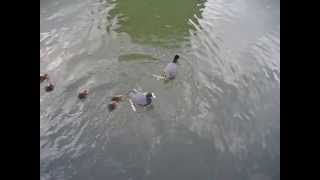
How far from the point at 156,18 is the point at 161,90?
4427 mm

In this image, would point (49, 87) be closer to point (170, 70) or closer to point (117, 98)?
point (117, 98)

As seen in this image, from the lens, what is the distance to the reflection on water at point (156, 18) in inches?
494

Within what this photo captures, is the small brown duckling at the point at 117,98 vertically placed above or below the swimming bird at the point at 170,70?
below

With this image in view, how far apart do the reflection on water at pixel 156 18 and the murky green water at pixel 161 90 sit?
37 mm

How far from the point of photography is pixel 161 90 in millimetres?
10227

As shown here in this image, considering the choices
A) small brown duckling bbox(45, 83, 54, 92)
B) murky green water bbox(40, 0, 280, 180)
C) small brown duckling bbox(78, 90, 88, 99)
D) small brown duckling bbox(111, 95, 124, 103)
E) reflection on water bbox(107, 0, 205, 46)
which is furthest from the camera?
reflection on water bbox(107, 0, 205, 46)

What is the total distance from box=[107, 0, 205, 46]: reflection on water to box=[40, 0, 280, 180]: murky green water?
0.12 feet

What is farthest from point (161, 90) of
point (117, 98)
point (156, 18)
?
point (156, 18)

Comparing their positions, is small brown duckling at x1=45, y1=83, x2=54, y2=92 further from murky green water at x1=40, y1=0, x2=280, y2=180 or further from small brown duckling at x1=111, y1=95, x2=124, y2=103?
small brown duckling at x1=111, y1=95, x2=124, y2=103

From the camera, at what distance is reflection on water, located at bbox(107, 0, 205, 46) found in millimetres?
12555

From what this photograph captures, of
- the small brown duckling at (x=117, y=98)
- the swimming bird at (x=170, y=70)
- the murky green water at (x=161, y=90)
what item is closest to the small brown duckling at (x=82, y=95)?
the murky green water at (x=161, y=90)

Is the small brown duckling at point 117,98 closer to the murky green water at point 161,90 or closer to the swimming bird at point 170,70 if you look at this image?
the murky green water at point 161,90

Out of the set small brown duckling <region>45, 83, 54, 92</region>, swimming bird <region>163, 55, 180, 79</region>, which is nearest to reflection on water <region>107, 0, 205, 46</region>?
swimming bird <region>163, 55, 180, 79</region>
